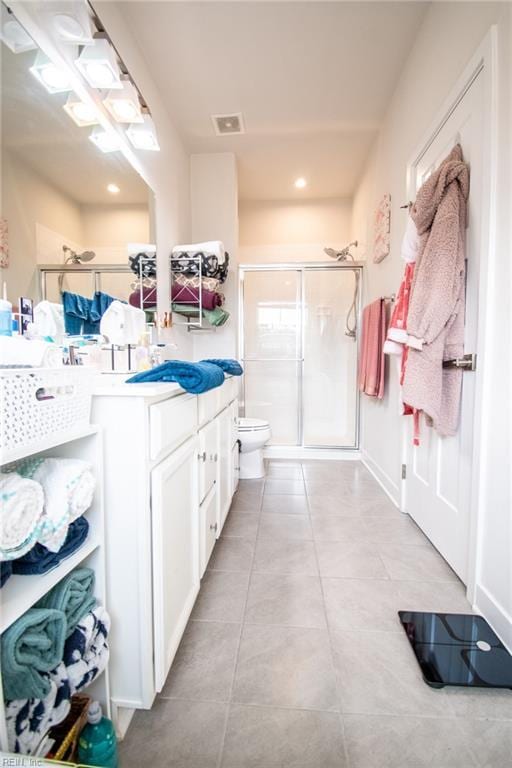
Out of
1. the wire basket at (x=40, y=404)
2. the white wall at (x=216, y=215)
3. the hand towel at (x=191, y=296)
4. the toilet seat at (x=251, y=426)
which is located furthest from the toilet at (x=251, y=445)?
the wire basket at (x=40, y=404)

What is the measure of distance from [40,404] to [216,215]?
2.69 m

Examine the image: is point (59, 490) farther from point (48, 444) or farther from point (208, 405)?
point (208, 405)

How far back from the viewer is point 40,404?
23.2 inches

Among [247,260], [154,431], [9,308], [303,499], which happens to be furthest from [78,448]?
[247,260]

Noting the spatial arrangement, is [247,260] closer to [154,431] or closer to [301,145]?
[301,145]

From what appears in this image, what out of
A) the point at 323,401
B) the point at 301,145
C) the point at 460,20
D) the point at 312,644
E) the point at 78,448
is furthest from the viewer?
the point at 323,401

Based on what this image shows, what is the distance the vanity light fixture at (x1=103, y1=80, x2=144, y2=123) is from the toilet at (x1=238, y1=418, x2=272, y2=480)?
1956 mm

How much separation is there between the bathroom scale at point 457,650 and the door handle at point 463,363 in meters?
0.93

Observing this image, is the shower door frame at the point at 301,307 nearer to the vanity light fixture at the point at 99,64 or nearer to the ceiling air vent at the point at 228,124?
the ceiling air vent at the point at 228,124

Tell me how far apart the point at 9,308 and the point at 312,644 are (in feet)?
4.47

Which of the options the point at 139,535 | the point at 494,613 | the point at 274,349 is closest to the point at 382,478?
the point at 494,613

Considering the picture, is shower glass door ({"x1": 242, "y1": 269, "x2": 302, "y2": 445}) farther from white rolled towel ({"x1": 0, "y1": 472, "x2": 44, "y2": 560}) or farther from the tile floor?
white rolled towel ({"x1": 0, "y1": 472, "x2": 44, "y2": 560})

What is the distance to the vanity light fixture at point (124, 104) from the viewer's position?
4.85ft

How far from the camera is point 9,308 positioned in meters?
0.82
